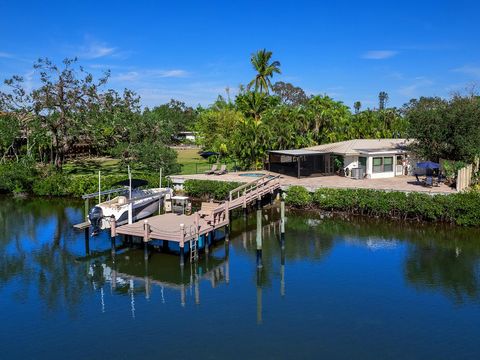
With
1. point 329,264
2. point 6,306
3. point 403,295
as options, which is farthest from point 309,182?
point 6,306

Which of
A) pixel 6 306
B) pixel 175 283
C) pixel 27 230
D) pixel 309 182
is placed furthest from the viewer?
pixel 309 182

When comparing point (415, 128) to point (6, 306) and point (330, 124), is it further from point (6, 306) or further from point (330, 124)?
point (6, 306)

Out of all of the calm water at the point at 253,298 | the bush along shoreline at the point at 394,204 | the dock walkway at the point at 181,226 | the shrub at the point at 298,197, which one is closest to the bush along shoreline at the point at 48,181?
the shrub at the point at 298,197

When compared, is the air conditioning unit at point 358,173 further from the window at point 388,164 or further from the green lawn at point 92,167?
the green lawn at point 92,167

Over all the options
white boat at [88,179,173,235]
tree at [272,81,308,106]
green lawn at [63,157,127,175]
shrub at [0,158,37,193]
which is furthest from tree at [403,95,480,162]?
tree at [272,81,308,106]

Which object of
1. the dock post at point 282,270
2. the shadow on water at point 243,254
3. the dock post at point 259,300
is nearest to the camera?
the dock post at point 259,300

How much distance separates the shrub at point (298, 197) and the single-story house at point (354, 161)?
4377 millimetres

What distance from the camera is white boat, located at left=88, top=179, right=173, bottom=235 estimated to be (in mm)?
25031

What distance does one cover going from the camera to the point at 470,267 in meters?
21.9

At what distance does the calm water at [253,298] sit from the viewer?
14719mm

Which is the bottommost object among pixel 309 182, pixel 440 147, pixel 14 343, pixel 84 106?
pixel 14 343

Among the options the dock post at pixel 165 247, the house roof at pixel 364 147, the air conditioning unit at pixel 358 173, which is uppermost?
the house roof at pixel 364 147

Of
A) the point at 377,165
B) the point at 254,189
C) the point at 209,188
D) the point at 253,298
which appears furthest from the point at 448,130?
the point at 253,298

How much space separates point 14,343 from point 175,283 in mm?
6875
